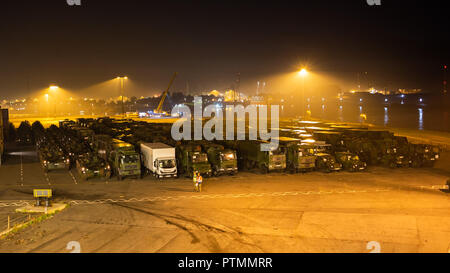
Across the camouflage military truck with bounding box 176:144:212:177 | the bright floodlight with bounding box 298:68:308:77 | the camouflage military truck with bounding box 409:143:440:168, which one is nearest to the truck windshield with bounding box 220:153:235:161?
the camouflage military truck with bounding box 176:144:212:177

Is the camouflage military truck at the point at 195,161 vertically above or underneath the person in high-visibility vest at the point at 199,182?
above

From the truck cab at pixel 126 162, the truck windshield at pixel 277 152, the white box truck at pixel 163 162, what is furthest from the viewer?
the truck windshield at pixel 277 152

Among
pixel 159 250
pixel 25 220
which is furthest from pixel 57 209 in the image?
pixel 159 250

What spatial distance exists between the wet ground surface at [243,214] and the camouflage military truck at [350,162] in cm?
118

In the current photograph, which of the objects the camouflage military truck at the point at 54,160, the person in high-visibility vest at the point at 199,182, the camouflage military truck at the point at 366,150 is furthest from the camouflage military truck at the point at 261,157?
the camouflage military truck at the point at 54,160

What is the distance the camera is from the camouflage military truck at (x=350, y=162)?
101 feet

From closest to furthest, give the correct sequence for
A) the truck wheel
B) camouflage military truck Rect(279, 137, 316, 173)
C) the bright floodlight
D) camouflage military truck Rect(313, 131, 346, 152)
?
camouflage military truck Rect(279, 137, 316, 173), the truck wheel, camouflage military truck Rect(313, 131, 346, 152), the bright floodlight

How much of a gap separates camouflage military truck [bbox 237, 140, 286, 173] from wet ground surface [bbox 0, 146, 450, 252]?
1051 mm

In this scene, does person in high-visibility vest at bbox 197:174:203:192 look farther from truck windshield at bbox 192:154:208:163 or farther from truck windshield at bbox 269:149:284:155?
truck windshield at bbox 269:149:284:155

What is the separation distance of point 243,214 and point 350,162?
15.7 m

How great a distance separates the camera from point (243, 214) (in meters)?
18.7

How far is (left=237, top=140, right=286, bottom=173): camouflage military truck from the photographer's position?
29.9 metres

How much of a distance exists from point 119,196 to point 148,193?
1805 millimetres

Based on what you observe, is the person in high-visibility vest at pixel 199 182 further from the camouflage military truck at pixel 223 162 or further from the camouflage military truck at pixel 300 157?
the camouflage military truck at pixel 300 157
